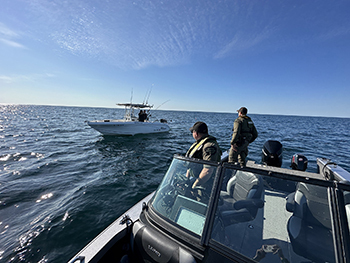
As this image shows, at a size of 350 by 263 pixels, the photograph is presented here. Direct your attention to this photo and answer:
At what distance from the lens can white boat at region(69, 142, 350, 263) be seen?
1350mm

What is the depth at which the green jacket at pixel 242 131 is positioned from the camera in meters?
4.56

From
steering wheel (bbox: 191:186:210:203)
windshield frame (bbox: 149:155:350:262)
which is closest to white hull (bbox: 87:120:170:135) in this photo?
windshield frame (bbox: 149:155:350:262)

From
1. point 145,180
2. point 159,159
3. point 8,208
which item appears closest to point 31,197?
point 8,208

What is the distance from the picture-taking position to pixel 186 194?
213 centimetres

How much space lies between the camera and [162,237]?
5.97 ft

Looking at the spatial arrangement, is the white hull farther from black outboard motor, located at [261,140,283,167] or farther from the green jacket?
black outboard motor, located at [261,140,283,167]

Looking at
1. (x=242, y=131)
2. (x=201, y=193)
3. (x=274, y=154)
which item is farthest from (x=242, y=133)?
(x=201, y=193)

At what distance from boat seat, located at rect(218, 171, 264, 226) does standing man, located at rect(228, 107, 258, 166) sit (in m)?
2.74

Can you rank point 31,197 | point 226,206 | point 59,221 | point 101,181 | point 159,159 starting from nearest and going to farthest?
1. point 226,206
2. point 59,221
3. point 31,197
4. point 101,181
5. point 159,159

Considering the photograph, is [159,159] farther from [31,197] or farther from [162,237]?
[162,237]

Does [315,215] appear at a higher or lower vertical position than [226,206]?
higher

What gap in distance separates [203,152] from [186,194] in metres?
0.79

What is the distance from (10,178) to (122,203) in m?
5.41

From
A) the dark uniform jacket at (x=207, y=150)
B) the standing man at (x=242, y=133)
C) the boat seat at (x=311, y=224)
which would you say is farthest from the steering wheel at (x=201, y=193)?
the standing man at (x=242, y=133)
